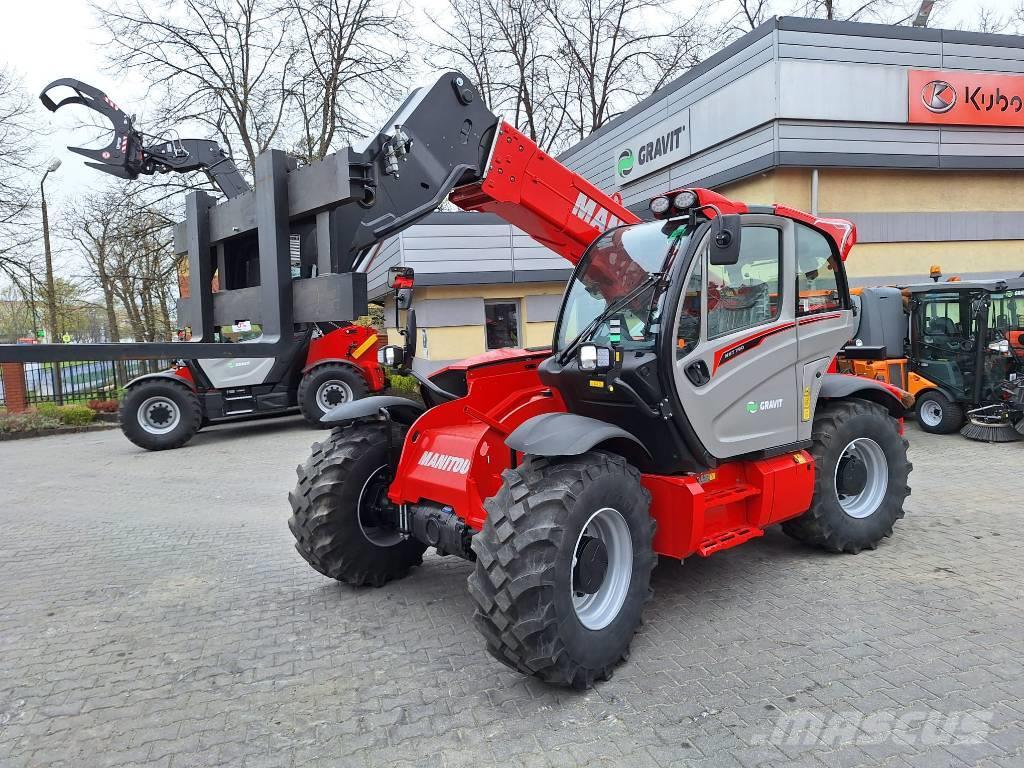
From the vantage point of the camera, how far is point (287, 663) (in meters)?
3.82

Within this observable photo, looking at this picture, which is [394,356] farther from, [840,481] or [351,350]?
[351,350]

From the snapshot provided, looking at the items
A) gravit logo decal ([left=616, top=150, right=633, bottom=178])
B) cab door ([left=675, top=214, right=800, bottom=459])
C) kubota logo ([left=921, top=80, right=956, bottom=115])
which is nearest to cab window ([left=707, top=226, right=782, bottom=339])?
cab door ([left=675, top=214, right=800, bottom=459])

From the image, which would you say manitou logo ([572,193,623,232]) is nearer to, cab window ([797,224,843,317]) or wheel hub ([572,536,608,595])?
cab window ([797,224,843,317])

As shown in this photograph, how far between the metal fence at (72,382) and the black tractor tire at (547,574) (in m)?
16.2

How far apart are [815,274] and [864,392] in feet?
3.84

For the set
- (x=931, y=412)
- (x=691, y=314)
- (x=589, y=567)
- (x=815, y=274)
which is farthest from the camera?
(x=931, y=412)

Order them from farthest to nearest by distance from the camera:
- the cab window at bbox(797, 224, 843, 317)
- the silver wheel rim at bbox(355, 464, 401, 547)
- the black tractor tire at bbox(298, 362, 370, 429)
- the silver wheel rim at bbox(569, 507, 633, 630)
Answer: the black tractor tire at bbox(298, 362, 370, 429) → the cab window at bbox(797, 224, 843, 317) → the silver wheel rim at bbox(355, 464, 401, 547) → the silver wheel rim at bbox(569, 507, 633, 630)

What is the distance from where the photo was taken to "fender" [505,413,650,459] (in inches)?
138

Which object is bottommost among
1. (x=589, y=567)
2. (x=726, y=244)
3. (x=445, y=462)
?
(x=589, y=567)

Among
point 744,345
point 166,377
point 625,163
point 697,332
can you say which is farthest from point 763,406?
point 625,163

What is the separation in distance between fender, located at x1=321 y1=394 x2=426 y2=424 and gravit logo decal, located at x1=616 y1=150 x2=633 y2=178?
12.7m

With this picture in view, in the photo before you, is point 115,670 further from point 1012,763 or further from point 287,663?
point 1012,763

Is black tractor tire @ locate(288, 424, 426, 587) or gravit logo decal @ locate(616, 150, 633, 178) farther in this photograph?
gravit logo decal @ locate(616, 150, 633, 178)

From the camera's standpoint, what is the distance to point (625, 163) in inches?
643
